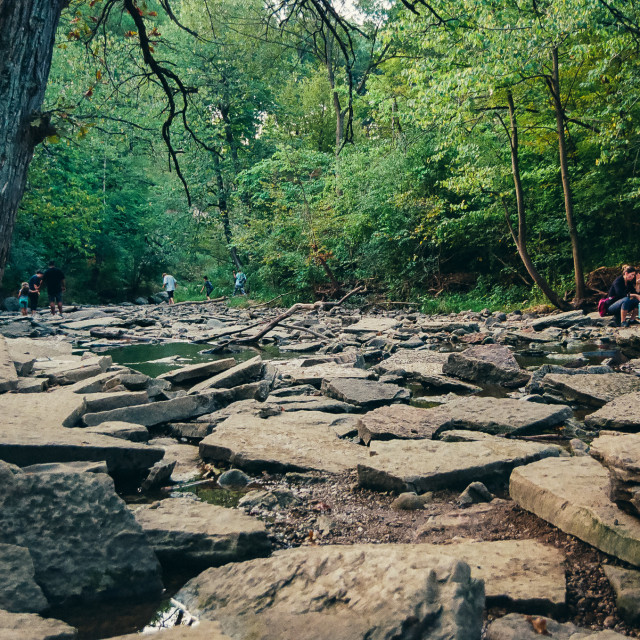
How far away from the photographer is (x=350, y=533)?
2494 millimetres

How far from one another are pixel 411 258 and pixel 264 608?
1697 cm

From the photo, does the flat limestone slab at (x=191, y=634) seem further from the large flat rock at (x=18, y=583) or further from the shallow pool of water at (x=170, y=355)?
the shallow pool of water at (x=170, y=355)

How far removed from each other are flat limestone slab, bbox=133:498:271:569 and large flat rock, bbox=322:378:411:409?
2622 mm

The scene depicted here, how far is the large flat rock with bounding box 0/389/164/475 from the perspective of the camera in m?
2.67

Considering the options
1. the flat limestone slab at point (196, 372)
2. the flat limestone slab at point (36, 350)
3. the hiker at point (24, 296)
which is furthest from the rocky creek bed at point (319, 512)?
the hiker at point (24, 296)

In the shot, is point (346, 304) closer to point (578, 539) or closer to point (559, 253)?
point (559, 253)

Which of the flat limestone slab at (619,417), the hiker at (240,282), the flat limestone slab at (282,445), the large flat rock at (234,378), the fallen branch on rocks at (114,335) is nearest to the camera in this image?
the flat limestone slab at (282,445)

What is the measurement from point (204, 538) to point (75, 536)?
0.48 m

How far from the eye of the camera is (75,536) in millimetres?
1928

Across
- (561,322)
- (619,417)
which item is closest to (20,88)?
(619,417)

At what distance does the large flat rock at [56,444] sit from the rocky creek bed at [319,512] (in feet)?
0.03

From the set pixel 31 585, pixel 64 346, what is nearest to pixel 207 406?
pixel 31 585

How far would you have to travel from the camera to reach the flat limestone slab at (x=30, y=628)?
1381 millimetres

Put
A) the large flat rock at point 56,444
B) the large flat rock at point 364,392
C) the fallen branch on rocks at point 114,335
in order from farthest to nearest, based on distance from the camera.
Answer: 1. the fallen branch on rocks at point 114,335
2. the large flat rock at point 364,392
3. the large flat rock at point 56,444
